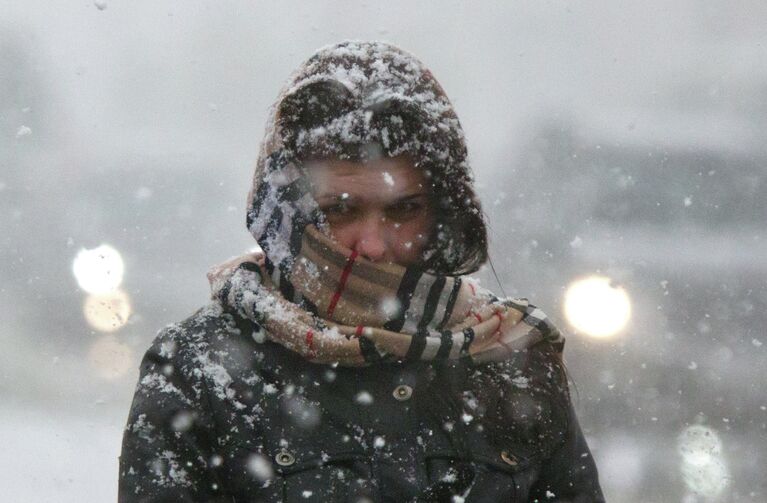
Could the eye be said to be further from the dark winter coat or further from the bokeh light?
the bokeh light

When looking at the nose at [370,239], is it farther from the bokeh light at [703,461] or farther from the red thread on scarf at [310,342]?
the bokeh light at [703,461]

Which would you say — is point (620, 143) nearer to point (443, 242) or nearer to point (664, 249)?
→ point (664, 249)

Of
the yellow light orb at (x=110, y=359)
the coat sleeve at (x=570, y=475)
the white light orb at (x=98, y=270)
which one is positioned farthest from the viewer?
the white light orb at (x=98, y=270)

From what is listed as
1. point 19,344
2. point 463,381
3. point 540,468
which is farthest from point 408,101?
point 19,344

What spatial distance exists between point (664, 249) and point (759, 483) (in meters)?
10.3

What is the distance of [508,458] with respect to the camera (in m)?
2.32

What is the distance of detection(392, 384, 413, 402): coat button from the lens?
2.29m

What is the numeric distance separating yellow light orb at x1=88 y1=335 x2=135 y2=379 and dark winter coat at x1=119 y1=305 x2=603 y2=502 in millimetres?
22350

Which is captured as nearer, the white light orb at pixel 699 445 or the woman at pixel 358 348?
the woman at pixel 358 348

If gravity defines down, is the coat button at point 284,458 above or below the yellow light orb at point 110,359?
below

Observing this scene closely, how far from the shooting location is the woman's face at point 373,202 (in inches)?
92.1

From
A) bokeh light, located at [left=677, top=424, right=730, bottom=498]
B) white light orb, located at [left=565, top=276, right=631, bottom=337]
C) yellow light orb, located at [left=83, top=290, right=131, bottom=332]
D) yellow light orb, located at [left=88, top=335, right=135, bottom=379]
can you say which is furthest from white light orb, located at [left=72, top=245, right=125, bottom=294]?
bokeh light, located at [left=677, top=424, right=730, bottom=498]

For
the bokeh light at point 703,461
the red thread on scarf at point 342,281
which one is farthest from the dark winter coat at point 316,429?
the bokeh light at point 703,461

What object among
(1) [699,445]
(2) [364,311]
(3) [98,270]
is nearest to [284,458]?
(2) [364,311]
